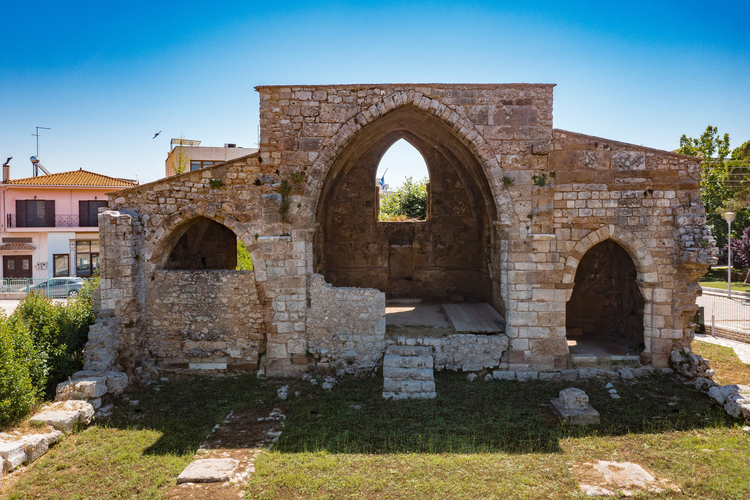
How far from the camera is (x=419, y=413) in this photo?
762 centimetres

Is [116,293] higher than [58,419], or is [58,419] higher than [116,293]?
[116,293]

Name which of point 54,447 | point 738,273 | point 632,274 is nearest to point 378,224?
point 632,274

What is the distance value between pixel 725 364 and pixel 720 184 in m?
23.7

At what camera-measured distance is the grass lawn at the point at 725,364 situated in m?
9.40

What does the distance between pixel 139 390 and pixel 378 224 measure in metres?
7.69

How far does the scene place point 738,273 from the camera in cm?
2784

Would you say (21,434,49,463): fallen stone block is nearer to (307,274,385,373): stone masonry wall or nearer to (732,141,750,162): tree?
(307,274,385,373): stone masonry wall

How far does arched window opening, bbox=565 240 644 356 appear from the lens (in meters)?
11.2

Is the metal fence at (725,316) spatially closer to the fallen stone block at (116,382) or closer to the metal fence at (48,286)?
the fallen stone block at (116,382)

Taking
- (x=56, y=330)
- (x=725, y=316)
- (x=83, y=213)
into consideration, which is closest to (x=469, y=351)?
(x=56, y=330)

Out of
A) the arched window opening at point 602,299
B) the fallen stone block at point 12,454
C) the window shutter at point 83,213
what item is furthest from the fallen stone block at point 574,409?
the window shutter at point 83,213

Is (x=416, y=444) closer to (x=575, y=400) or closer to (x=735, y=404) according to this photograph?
(x=575, y=400)

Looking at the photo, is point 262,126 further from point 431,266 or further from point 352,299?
point 431,266

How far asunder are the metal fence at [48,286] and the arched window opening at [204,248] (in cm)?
864
